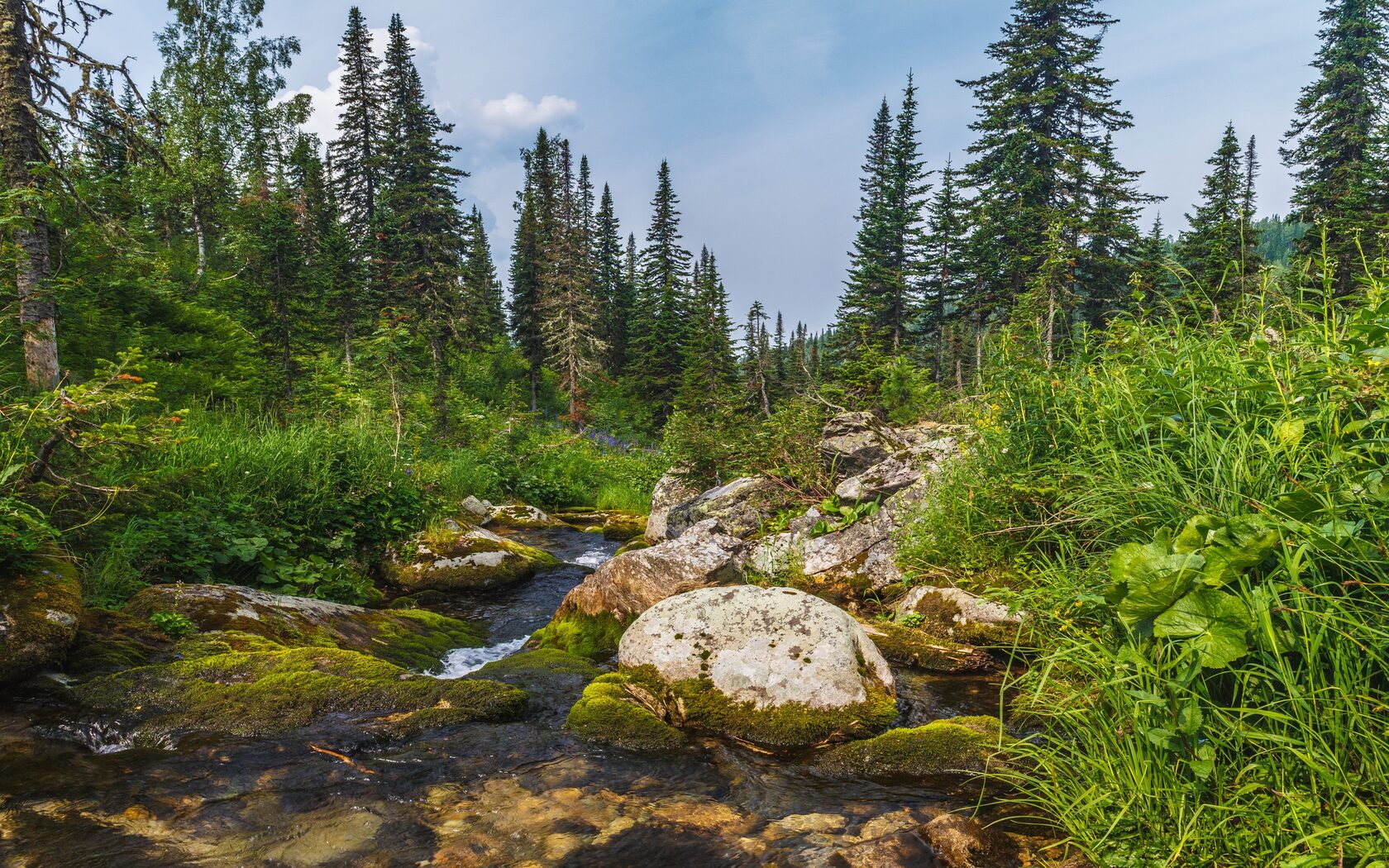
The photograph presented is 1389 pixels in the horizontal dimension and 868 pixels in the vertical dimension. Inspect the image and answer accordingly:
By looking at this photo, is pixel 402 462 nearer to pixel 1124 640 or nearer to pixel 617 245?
pixel 1124 640

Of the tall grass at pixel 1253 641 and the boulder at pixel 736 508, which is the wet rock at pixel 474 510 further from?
the tall grass at pixel 1253 641

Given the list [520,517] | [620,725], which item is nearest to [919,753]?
[620,725]

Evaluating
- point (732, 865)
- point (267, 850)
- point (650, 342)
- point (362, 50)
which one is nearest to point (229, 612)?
point (267, 850)

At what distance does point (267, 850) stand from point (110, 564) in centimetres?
322

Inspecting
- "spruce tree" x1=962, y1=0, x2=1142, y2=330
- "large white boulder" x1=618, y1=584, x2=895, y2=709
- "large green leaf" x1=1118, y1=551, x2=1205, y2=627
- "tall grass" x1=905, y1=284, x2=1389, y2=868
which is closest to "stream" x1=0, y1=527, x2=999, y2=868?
"large white boulder" x1=618, y1=584, x2=895, y2=709

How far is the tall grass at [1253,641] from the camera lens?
5.56 feet

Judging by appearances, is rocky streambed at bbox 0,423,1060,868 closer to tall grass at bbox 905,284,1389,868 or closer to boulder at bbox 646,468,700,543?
tall grass at bbox 905,284,1389,868

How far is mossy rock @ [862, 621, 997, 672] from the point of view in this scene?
466cm

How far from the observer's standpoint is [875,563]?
21.7ft

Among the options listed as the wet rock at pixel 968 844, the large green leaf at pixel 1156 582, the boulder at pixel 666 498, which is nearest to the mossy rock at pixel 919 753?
the wet rock at pixel 968 844

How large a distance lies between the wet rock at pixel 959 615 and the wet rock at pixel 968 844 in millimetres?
2198

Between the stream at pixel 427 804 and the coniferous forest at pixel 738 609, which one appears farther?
the stream at pixel 427 804

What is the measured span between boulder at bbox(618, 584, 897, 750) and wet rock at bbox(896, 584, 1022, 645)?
3.64 feet

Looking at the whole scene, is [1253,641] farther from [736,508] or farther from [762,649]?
[736,508]
